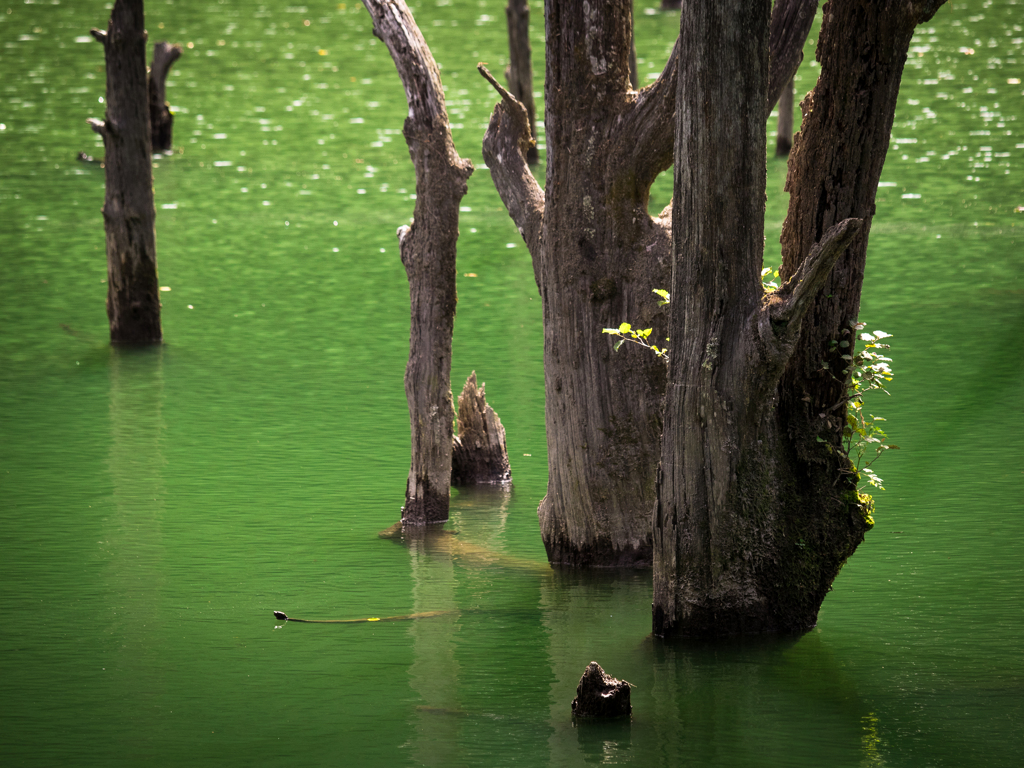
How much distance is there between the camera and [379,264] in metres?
17.1

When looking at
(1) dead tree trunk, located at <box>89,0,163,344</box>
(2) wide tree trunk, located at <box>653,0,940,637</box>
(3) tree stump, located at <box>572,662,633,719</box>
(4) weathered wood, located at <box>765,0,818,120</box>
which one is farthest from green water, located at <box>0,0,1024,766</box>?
(4) weathered wood, located at <box>765,0,818,120</box>

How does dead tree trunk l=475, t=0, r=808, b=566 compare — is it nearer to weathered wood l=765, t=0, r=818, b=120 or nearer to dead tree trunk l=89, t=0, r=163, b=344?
weathered wood l=765, t=0, r=818, b=120

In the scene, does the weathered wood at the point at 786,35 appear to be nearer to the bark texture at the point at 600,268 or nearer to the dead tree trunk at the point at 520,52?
the bark texture at the point at 600,268

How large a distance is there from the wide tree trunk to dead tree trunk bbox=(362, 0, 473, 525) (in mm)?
2548

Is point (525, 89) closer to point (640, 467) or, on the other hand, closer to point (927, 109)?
point (927, 109)

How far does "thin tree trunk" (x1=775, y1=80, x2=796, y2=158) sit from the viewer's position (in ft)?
66.3

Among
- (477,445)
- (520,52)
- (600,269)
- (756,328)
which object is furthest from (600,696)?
(520,52)

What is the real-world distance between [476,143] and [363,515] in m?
12.8

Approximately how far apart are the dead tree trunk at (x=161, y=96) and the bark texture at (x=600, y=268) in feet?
46.2

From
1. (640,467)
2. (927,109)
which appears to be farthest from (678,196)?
(927,109)

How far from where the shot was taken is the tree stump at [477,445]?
1025 cm

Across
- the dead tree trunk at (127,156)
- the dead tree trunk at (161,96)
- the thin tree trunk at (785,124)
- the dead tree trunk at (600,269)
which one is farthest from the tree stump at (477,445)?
the dead tree trunk at (161,96)

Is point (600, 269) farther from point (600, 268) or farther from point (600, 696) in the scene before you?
point (600, 696)

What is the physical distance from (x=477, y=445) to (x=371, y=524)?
1140 mm
